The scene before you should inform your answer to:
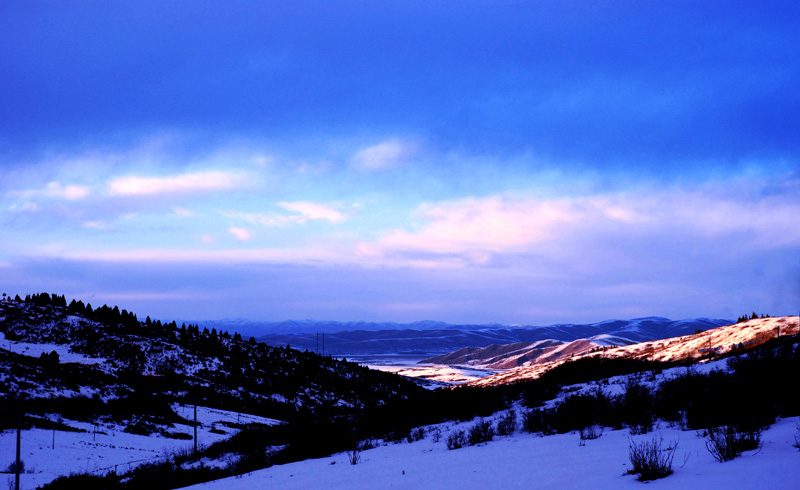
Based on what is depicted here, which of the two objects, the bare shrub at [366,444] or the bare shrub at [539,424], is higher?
the bare shrub at [539,424]

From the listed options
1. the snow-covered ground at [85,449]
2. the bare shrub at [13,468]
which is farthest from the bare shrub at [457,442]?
the bare shrub at [13,468]

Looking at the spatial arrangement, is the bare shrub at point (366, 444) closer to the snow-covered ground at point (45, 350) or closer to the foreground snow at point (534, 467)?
the foreground snow at point (534, 467)

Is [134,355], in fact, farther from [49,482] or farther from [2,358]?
[49,482]

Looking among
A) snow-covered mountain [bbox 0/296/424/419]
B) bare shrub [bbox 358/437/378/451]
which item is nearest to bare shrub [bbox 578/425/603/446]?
bare shrub [bbox 358/437/378/451]

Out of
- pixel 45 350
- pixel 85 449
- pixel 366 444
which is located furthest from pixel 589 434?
pixel 45 350

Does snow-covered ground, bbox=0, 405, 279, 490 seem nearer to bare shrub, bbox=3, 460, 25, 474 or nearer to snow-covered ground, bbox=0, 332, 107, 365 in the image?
bare shrub, bbox=3, 460, 25, 474

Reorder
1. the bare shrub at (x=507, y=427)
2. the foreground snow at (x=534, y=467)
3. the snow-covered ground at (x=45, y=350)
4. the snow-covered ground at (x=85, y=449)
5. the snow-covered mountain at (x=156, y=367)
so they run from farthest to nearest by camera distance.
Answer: the snow-covered ground at (x=45, y=350), the snow-covered mountain at (x=156, y=367), the snow-covered ground at (x=85, y=449), the bare shrub at (x=507, y=427), the foreground snow at (x=534, y=467)
